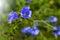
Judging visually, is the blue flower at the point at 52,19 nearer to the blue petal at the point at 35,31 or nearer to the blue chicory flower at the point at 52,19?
the blue chicory flower at the point at 52,19

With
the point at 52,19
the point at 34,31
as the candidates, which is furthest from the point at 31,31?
the point at 52,19

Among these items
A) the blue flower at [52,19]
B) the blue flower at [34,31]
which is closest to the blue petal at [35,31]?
Answer: the blue flower at [34,31]

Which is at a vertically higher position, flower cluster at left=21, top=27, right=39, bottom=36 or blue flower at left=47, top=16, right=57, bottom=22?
blue flower at left=47, top=16, right=57, bottom=22

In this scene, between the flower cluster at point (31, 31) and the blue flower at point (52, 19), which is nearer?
the flower cluster at point (31, 31)

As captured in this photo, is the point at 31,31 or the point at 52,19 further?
the point at 52,19

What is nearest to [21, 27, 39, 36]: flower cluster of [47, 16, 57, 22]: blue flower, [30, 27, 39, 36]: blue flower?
[30, 27, 39, 36]: blue flower

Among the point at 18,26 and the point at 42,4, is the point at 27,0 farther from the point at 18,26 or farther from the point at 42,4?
the point at 18,26

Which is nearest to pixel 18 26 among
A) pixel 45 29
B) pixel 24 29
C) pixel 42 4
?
pixel 24 29

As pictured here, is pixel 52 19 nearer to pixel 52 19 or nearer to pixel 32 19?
pixel 52 19

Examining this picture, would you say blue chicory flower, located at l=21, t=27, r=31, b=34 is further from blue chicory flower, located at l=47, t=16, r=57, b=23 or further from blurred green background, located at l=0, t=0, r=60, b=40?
blue chicory flower, located at l=47, t=16, r=57, b=23
